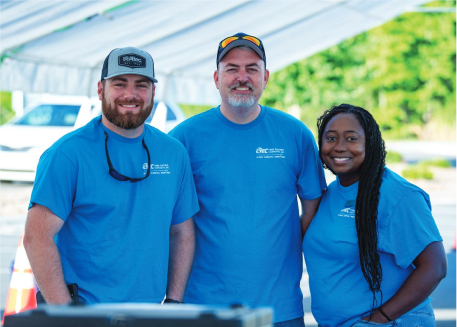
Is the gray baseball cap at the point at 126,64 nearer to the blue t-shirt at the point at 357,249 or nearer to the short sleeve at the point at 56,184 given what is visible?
the short sleeve at the point at 56,184

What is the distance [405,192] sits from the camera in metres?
3.03

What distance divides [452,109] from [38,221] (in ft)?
106

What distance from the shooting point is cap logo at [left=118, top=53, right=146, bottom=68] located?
3.05 meters

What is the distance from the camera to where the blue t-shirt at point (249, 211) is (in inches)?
135

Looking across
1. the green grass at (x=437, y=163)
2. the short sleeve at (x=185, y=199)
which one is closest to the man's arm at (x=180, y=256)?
the short sleeve at (x=185, y=199)

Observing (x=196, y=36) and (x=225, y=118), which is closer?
(x=225, y=118)

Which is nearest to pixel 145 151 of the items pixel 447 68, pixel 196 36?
pixel 196 36

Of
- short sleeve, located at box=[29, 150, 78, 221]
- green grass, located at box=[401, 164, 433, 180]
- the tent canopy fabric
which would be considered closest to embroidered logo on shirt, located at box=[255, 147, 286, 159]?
short sleeve, located at box=[29, 150, 78, 221]

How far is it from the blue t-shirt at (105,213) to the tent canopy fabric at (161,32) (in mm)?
2111

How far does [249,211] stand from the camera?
3432 mm

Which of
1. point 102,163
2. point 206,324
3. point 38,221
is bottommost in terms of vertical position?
point 206,324

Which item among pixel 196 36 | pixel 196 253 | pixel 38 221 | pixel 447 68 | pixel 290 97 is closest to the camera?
pixel 38 221

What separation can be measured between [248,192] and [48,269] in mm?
1171

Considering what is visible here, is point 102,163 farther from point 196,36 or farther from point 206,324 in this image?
point 196,36
